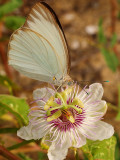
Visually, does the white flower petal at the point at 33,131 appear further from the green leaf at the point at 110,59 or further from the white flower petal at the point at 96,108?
the green leaf at the point at 110,59

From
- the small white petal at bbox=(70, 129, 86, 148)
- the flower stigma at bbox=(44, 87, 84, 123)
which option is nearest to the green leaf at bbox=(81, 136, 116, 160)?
the small white petal at bbox=(70, 129, 86, 148)

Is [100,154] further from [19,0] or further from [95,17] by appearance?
[95,17]

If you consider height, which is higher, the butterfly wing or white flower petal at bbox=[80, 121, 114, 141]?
the butterfly wing

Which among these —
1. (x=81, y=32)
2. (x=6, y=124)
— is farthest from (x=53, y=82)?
(x=81, y=32)

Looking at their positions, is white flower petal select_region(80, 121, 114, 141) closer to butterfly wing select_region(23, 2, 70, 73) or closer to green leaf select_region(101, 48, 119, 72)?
butterfly wing select_region(23, 2, 70, 73)

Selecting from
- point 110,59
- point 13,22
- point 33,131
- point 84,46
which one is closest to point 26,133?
point 33,131
